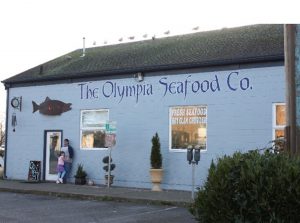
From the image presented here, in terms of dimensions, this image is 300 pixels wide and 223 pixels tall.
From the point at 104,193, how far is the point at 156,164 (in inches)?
82.8

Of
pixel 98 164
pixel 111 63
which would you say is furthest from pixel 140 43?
pixel 98 164

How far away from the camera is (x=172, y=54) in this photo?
1800cm

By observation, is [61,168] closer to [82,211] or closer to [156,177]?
[156,177]

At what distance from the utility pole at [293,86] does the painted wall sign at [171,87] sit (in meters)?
9.15

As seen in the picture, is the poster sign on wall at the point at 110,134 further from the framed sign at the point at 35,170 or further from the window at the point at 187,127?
the framed sign at the point at 35,170

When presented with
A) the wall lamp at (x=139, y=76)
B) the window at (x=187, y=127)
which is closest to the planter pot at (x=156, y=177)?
the window at (x=187, y=127)

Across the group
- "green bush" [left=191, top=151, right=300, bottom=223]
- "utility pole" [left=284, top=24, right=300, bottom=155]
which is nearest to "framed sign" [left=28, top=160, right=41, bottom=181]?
"green bush" [left=191, top=151, right=300, bottom=223]

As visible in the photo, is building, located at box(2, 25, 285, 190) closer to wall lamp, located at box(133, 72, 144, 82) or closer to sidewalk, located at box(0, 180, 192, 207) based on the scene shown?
wall lamp, located at box(133, 72, 144, 82)

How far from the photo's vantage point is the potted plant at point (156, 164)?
1630 centimetres

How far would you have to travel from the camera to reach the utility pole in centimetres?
615

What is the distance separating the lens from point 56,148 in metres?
19.6

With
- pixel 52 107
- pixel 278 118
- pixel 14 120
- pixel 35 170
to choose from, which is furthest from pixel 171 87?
pixel 14 120

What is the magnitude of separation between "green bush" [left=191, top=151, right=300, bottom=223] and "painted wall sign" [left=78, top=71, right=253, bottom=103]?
373 inches

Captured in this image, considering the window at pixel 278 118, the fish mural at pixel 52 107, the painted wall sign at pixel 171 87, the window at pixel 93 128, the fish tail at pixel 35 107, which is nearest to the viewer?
the window at pixel 278 118
